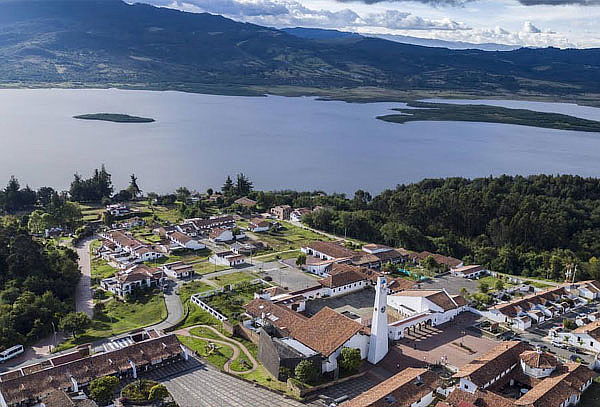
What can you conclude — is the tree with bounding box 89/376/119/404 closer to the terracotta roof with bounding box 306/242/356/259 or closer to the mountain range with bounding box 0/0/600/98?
the terracotta roof with bounding box 306/242/356/259

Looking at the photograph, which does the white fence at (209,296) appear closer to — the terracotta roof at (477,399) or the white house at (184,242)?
the white house at (184,242)

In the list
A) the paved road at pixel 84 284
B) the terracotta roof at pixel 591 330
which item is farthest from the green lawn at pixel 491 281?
the paved road at pixel 84 284

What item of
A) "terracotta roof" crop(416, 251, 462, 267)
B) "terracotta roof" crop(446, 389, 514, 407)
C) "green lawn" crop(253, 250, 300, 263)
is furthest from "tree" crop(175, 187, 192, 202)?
"terracotta roof" crop(446, 389, 514, 407)

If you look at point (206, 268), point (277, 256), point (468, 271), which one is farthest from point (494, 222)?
point (206, 268)

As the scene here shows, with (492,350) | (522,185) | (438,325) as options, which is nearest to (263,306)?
(438,325)

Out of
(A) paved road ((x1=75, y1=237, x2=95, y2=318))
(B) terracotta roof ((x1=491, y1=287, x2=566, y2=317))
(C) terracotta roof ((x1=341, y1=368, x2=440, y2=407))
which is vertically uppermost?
(C) terracotta roof ((x1=341, y1=368, x2=440, y2=407))

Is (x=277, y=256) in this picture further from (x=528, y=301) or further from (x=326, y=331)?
(x=528, y=301)
